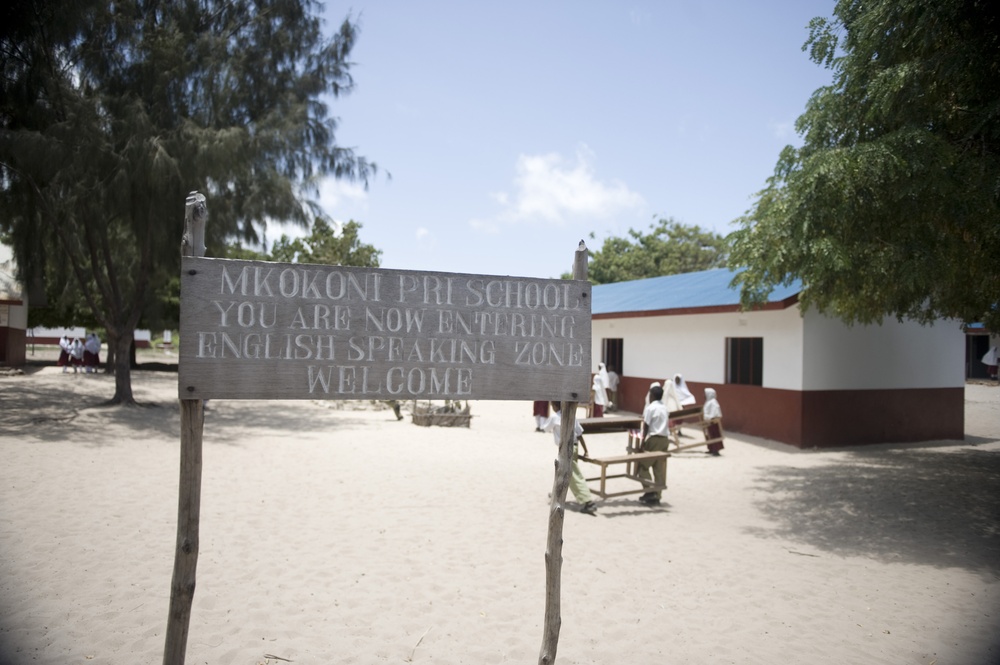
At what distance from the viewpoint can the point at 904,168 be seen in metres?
6.79

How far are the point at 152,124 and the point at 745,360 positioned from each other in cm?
1343

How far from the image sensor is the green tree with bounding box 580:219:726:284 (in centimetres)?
4594

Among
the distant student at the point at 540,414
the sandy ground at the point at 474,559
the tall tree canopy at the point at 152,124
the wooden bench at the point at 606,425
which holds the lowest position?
the sandy ground at the point at 474,559

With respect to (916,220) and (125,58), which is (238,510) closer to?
(916,220)

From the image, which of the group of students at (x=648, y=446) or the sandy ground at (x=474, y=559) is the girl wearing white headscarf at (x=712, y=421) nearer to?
the sandy ground at (x=474, y=559)

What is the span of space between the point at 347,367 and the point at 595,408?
12.9 meters

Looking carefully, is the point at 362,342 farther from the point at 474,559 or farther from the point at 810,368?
the point at 810,368

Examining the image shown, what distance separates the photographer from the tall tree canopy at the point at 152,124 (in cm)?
1288

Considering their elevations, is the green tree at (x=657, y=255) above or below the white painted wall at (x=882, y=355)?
above

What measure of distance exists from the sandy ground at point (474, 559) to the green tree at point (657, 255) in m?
34.5

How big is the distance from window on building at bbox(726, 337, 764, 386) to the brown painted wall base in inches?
10.6

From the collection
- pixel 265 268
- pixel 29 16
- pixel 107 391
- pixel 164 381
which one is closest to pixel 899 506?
pixel 265 268

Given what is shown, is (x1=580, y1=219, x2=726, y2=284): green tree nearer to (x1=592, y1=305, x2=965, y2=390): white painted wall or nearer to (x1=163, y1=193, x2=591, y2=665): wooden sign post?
(x1=592, y1=305, x2=965, y2=390): white painted wall

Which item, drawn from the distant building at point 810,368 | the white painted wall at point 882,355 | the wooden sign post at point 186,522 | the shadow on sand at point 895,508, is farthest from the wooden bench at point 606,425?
the wooden sign post at point 186,522
